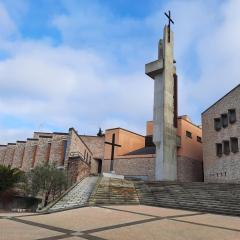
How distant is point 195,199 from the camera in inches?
582

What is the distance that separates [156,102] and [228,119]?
6530 millimetres

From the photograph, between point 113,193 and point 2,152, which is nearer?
point 113,193

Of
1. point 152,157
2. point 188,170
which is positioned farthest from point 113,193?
point 188,170

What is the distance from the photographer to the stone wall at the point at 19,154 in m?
36.1

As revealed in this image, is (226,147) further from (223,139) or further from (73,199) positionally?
(73,199)

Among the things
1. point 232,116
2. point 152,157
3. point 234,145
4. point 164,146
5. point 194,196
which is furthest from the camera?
point 152,157

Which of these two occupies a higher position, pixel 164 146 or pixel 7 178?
pixel 164 146

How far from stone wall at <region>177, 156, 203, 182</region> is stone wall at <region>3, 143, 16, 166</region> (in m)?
21.9

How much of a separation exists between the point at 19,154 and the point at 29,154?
301 centimetres

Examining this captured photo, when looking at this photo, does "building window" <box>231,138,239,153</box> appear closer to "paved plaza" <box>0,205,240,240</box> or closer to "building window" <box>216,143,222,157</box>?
"building window" <box>216,143,222,157</box>

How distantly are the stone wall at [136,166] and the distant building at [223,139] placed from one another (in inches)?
250

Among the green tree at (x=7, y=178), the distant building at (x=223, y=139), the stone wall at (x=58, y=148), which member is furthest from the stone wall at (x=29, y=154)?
the distant building at (x=223, y=139)

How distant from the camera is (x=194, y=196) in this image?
15242 mm

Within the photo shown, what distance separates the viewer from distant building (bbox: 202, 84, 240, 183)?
24.1m
